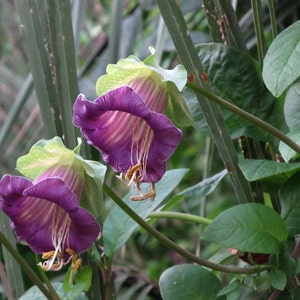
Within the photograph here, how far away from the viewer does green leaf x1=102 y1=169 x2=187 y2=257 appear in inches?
21.5

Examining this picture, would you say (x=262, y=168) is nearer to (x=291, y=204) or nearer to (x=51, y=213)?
(x=291, y=204)

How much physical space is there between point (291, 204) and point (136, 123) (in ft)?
0.48

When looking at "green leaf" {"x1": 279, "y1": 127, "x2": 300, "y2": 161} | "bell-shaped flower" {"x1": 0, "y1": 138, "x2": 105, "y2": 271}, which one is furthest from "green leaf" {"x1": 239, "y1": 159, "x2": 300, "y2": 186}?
"bell-shaped flower" {"x1": 0, "y1": 138, "x2": 105, "y2": 271}

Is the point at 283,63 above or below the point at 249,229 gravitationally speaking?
above

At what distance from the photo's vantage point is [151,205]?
0.55 m

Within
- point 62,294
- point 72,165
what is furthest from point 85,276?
point 72,165

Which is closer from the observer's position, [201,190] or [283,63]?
[283,63]

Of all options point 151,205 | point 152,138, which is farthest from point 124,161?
point 151,205

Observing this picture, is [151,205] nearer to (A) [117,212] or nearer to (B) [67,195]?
(A) [117,212]

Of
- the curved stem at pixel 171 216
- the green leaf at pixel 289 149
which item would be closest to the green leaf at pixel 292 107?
the green leaf at pixel 289 149

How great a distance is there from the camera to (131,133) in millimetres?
418

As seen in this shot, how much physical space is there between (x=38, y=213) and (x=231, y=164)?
15 centimetres

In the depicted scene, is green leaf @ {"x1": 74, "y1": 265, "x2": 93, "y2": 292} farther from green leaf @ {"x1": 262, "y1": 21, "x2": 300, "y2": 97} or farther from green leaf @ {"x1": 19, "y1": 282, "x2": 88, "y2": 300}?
green leaf @ {"x1": 262, "y1": 21, "x2": 300, "y2": 97}

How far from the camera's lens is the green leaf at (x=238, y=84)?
0.55m
